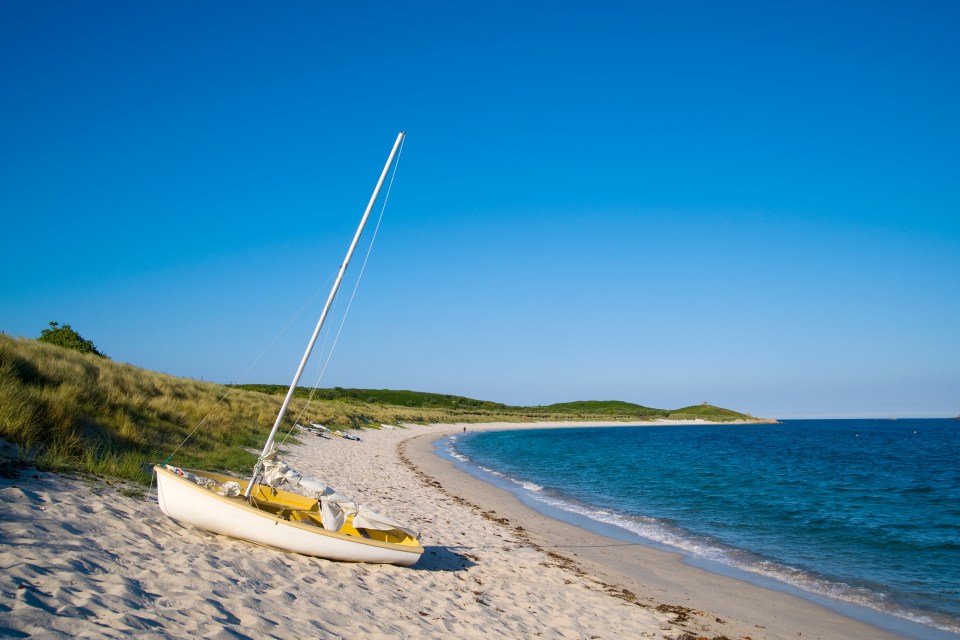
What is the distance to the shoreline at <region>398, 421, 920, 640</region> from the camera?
9.56 metres

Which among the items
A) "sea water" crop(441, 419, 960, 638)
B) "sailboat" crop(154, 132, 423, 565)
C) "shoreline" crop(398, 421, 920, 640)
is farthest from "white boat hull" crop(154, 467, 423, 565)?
"sea water" crop(441, 419, 960, 638)

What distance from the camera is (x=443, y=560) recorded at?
11.1 metres

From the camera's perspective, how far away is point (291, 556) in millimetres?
8922

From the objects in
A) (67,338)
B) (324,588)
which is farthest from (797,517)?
(67,338)

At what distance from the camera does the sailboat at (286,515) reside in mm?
8727

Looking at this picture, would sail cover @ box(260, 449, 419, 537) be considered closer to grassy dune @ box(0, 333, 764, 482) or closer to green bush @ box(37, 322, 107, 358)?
grassy dune @ box(0, 333, 764, 482)

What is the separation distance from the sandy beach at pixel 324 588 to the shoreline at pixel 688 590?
0.05 meters

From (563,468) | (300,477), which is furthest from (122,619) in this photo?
(563,468)

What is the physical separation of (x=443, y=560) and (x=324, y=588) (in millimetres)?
3562

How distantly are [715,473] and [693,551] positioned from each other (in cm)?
2071

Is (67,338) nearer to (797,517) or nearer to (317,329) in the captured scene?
(317,329)

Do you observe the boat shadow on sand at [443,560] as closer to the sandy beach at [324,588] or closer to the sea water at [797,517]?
the sandy beach at [324,588]

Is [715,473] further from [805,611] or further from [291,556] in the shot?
[291,556]

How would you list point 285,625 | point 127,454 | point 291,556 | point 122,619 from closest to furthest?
point 122,619 < point 285,625 < point 291,556 < point 127,454
